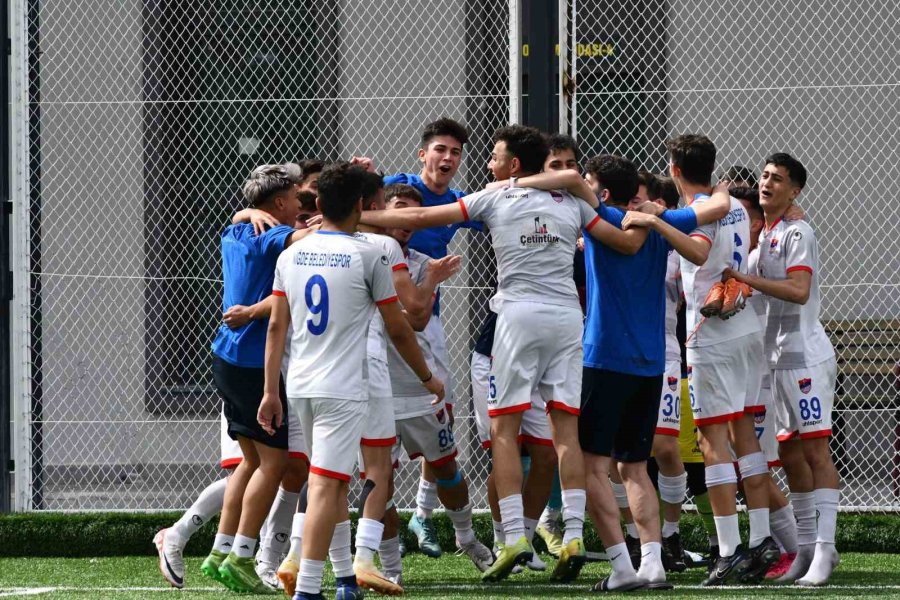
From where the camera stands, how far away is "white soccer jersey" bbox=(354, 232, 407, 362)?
556 cm

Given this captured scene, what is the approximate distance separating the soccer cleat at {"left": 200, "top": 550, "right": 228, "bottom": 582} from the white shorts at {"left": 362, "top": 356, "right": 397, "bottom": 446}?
78 cm

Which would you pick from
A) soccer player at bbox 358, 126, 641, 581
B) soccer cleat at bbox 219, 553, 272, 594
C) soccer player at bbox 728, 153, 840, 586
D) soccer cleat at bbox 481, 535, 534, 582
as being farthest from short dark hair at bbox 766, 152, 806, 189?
soccer cleat at bbox 219, 553, 272, 594

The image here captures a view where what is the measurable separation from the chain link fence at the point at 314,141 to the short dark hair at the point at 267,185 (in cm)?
230

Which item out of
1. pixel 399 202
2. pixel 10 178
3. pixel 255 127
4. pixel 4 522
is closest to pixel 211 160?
pixel 255 127

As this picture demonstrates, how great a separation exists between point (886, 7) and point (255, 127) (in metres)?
4.08

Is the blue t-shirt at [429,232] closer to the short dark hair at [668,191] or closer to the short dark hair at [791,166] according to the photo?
the short dark hair at [668,191]

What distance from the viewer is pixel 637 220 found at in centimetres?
584

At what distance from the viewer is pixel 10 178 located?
801 cm

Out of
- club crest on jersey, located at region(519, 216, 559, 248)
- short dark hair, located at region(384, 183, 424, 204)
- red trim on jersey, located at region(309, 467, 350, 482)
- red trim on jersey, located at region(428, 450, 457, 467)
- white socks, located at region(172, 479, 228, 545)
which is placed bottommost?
white socks, located at region(172, 479, 228, 545)

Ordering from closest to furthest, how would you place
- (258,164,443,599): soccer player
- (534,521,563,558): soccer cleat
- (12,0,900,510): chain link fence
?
(258,164,443,599): soccer player, (534,521,563,558): soccer cleat, (12,0,900,510): chain link fence

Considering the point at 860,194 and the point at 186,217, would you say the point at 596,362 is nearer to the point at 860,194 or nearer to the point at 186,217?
the point at 860,194

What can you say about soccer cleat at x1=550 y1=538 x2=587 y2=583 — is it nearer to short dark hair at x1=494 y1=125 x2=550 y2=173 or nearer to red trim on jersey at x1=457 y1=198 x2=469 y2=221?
red trim on jersey at x1=457 y1=198 x2=469 y2=221

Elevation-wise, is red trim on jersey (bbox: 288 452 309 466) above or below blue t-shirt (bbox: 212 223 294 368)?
below

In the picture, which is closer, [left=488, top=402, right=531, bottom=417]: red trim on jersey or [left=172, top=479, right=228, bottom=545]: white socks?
[left=488, top=402, right=531, bottom=417]: red trim on jersey
